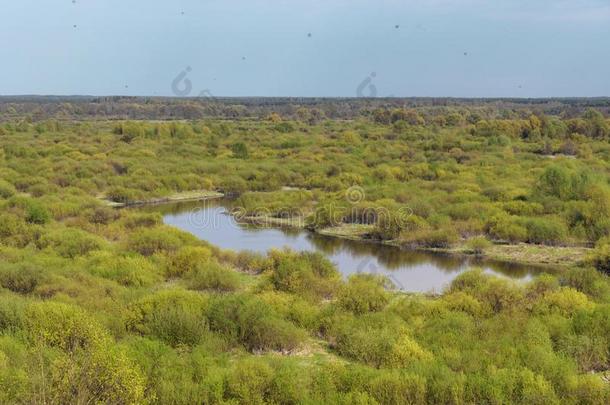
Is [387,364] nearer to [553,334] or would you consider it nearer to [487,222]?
[553,334]

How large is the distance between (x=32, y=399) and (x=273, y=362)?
13.5 ft

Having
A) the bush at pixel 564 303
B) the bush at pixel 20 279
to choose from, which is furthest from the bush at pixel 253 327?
the bush at pixel 564 303

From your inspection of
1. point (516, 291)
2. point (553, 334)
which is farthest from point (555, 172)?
point (553, 334)

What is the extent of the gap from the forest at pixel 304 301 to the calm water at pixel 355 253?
107 cm

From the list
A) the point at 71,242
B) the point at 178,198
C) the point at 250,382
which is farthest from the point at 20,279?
the point at 178,198

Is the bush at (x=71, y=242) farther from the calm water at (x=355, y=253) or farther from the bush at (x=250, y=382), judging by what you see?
the bush at (x=250, y=382)

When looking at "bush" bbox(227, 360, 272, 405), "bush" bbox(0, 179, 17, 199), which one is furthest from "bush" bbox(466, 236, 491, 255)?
"bush" bbox(0, 179, 17, 199)

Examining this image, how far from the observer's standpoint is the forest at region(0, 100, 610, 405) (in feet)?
32.1

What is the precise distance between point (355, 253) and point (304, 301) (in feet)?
33.6

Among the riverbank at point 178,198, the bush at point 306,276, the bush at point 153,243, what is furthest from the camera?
the riverbank at point 178,198

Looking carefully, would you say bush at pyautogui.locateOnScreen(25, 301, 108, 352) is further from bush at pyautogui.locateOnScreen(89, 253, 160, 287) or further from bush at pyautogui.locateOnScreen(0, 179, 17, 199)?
bush at pyautogui.locateOnScreen(0, 179, 17, 199)

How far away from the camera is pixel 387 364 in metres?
11.4

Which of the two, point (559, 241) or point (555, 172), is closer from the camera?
point (559, 241)

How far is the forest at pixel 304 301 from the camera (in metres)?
9.78
